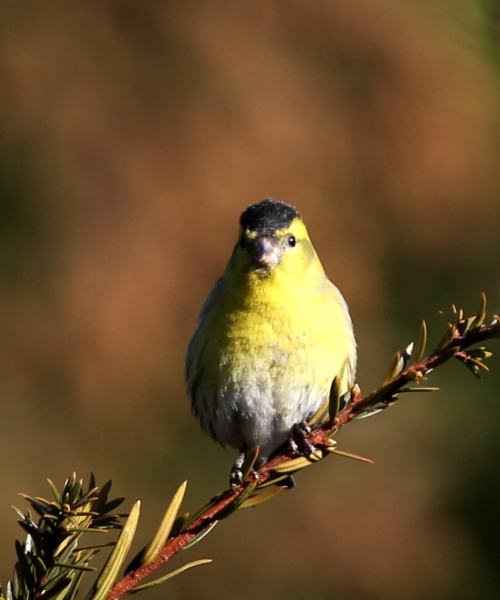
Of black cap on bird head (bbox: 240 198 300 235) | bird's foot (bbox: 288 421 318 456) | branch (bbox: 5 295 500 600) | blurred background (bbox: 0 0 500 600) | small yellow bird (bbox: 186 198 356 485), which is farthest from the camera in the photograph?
blurred background (bbox: 0 0 500 600)

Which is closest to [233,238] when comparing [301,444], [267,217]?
[267,217]

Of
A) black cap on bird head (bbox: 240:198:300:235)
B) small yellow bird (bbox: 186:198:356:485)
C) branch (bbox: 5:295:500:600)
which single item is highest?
black cap on bird head (bbox: 240:198:300:235)

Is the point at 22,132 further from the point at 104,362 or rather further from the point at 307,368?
the point at 307,368

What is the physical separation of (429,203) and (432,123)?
0.54m

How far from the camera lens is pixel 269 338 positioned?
2574 mm

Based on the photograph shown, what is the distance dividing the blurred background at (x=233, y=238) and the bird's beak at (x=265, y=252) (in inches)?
48.1

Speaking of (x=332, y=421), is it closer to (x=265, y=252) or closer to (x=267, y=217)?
(x=265, y=252)

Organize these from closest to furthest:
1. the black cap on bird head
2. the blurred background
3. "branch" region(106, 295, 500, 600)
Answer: "branch" region(106, 295, 500, 600), the black cap on bird head, the blurred background

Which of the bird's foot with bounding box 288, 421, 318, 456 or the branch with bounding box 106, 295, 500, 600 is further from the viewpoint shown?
the bird's foot with bounding box 288, 421, 318, 456

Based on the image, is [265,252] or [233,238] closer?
[265,252]

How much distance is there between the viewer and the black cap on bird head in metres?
2.70

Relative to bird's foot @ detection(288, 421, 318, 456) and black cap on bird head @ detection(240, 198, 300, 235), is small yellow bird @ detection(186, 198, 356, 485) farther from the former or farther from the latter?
bird's foot @ detection(288, 421, 318, 456)

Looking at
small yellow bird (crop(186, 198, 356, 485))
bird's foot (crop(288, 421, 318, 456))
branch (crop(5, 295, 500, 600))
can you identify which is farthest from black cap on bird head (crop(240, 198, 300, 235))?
branch (crop(5, 295, 500, 600))

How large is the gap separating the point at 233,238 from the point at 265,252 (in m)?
1.80
